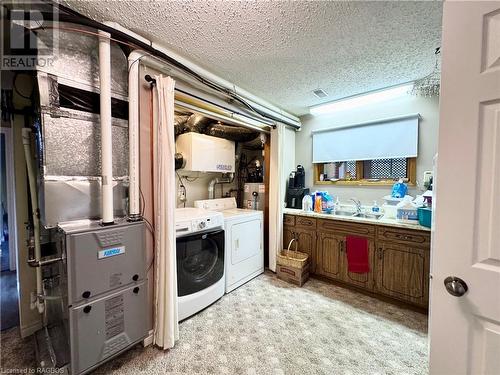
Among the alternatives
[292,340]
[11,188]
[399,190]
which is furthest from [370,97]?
[11,188]

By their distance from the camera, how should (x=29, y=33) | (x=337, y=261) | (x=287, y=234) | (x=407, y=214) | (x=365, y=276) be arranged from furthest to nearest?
(x=287, y=234) < (x=337, y=261) < (x=365, y=276) < (x=407, y=214) < (x=29, y=33)

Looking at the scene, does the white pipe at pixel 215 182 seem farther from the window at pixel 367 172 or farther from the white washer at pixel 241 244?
the window at pixel 367 172

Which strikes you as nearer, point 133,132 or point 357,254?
point 133,132

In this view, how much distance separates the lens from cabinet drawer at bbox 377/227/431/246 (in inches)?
82.0

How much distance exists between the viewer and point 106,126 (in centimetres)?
142

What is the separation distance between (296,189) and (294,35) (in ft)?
7.31

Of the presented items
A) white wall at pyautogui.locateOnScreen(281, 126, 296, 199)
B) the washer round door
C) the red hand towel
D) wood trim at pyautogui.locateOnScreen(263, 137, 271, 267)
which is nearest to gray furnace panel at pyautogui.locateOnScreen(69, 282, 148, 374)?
the washer round door

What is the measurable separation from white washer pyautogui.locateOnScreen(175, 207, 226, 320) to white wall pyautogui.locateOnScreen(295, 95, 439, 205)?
1.92 meters

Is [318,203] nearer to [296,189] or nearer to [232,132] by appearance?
[296,189]

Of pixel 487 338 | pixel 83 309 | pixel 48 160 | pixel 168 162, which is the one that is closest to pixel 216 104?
pixel 168 162

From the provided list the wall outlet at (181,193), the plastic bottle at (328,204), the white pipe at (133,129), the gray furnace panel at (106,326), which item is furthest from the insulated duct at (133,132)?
the plastic bottle at (328,204)

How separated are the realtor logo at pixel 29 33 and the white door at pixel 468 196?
6.76ft

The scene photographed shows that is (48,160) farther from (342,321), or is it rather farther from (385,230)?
(385,230)

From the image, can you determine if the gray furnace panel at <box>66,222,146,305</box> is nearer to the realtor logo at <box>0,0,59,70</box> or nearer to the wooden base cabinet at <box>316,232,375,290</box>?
the realtor logo at <box>0,0,59,70</box>
